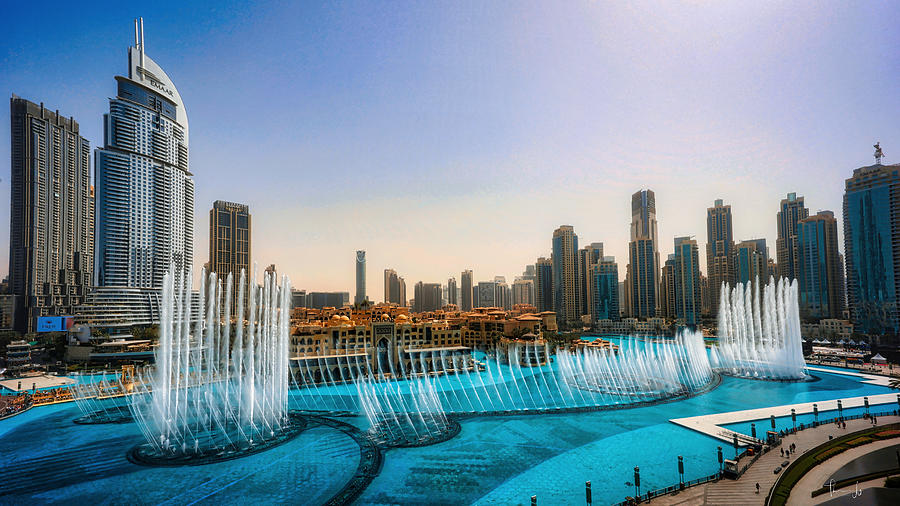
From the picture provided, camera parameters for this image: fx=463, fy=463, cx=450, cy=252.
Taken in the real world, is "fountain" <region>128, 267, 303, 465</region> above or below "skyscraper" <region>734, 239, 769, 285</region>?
below

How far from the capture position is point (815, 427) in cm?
2867

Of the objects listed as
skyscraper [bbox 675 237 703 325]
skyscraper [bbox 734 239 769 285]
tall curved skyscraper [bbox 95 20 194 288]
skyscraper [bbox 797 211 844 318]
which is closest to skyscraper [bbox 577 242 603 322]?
skyscraper [bbox 675 237 703 325]

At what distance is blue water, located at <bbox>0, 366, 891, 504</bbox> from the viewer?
21266mm

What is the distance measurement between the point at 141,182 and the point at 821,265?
129 meters

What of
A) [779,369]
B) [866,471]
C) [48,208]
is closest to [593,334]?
[779,369]

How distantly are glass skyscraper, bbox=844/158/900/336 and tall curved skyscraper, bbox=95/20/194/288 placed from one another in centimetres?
11725

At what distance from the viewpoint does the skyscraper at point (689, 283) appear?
392 feet

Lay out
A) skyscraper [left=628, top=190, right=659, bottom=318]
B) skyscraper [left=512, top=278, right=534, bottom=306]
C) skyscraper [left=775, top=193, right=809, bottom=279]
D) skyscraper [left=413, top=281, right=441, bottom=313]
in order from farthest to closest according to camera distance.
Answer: skyscraper [left=512, top=278, right=534, bottom=306] → skyscraper [left=413, top=281, right=441, bottom=313] → skyscraper [left=628, top=190, right=659, bottom=318] → skyscraper [left=775, top=193, right=809, bottom=279]

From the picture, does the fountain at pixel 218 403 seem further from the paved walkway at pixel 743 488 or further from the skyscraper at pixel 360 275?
the skyscraper at pixel 360 275

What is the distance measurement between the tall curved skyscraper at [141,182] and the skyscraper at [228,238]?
797 inches

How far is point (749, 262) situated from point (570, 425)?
98.0 m

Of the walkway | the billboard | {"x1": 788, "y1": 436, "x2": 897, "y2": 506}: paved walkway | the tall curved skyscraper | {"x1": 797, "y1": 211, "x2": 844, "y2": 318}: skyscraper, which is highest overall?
the tall curved skyscraper

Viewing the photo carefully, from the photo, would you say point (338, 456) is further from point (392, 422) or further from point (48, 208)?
point (48, 208)

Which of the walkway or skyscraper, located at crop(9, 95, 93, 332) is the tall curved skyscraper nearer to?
skyscraper, located at crop(9, 95, 93, 332)
